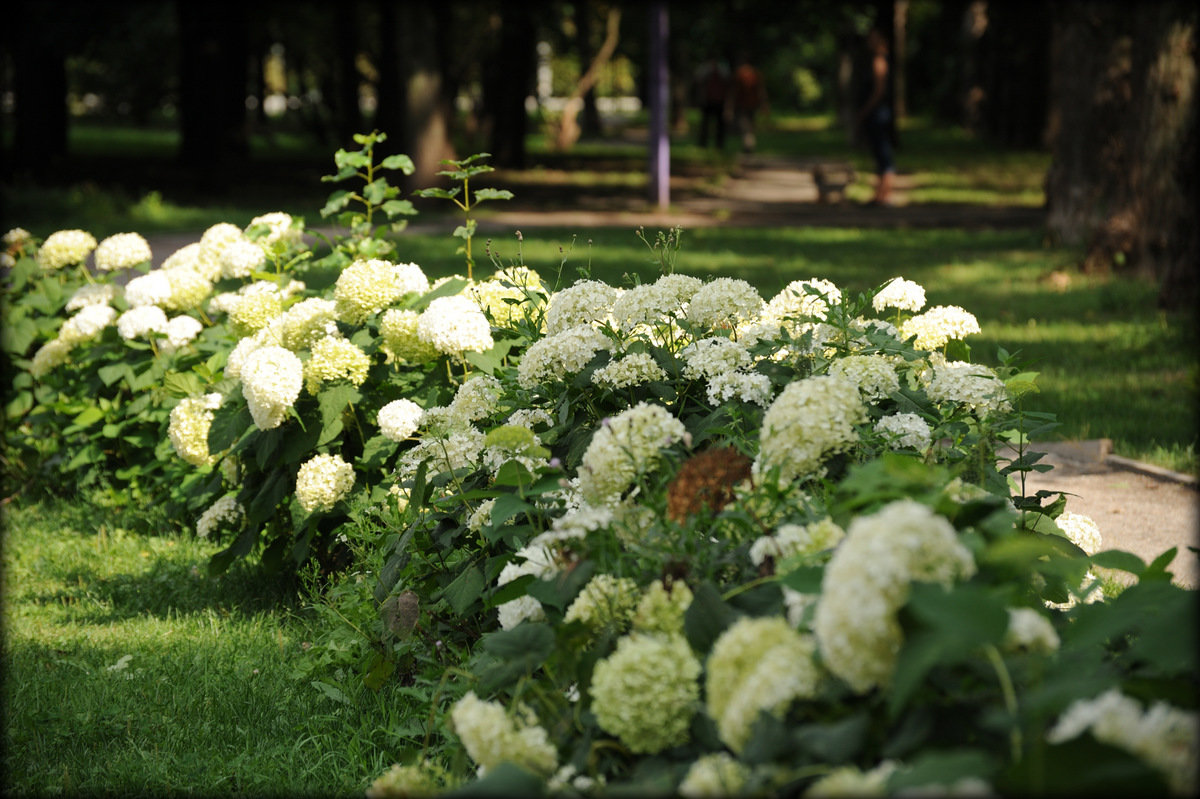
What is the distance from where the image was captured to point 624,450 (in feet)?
7.39

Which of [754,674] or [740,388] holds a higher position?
[740,388]

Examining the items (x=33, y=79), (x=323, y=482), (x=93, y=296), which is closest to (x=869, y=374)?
(x=323, y=482)

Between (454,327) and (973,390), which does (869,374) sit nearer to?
(973,390)

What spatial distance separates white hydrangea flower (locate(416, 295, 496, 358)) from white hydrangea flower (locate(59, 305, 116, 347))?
239cm

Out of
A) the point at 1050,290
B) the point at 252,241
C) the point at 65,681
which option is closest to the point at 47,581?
the point at 65,681

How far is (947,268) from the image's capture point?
10742 mm

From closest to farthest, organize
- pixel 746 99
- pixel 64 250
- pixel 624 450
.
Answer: pixel 624 450
pixel 64 250
pixel 746 99

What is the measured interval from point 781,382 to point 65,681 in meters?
2.49

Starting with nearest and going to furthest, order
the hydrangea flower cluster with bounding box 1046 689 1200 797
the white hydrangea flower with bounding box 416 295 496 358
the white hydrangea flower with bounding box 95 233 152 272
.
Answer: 1. the hydrangea flower cluster with bounding box 1046 689 1200 797
2. the white hydrangea flower with bounding box 416 295 496 358
3. the white hydrangea flower with bounding box 95 233 152 272

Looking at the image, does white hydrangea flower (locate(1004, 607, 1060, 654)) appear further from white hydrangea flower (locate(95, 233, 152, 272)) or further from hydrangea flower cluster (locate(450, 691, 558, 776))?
white hydrangea flower (locate(95, 233, 152, 272))

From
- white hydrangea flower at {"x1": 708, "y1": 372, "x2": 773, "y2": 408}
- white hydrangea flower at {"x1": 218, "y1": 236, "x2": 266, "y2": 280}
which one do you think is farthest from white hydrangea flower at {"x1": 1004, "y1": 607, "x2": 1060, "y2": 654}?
white hydrangea flower at {"x1": 218, "y1": 236, "x2": 266, "y2": 280}

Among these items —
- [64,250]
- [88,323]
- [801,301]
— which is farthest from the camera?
[64,250]

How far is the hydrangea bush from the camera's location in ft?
4.89

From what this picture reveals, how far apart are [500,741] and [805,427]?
32.7 inches
